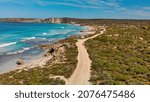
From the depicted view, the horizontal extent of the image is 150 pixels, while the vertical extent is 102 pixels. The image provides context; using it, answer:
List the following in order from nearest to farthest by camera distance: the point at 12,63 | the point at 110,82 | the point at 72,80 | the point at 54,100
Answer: the point at 54,100, the point at 110,82, the point at 72,80, the point at 12,63

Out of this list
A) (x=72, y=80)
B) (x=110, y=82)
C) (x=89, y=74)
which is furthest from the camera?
(x=89, y=74)

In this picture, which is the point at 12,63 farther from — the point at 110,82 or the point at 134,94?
the point at 134,94

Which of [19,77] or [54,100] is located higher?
[54,100]

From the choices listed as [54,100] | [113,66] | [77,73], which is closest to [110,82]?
[77,73]

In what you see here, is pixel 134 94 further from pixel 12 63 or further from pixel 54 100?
pixel 12 63

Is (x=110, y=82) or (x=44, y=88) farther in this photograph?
(x=110, y=82)

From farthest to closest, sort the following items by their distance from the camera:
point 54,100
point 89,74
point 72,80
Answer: point 89,74, point 72,80, point 54,100

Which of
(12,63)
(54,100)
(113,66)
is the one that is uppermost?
(54,100)

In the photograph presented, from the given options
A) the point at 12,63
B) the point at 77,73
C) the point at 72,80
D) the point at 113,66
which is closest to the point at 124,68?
the point at 113,66

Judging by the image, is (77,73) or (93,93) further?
(77,73)
